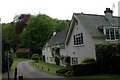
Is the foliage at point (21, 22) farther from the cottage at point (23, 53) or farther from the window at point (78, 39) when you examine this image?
the window at point (78, 39)

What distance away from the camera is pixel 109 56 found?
77.0ft

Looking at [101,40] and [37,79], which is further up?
[101,40]

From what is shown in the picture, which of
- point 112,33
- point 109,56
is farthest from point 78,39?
point 109,56

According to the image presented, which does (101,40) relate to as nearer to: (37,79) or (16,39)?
(37,79)

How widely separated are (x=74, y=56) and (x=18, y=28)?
202ft

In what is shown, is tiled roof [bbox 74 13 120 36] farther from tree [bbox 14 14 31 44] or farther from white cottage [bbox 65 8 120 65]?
tree [bbox 14 14 31 44]

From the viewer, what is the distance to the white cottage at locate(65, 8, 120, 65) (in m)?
28.9

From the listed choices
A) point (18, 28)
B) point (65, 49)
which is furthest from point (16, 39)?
point (65, 49)

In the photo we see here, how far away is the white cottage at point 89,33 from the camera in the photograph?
2891 cm

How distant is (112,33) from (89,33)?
135 inches

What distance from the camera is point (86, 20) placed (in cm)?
3127

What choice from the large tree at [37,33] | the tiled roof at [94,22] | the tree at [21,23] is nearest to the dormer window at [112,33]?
the tiled roof at [94,22]

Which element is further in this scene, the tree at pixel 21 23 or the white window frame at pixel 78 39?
the tree at pixel 21 23

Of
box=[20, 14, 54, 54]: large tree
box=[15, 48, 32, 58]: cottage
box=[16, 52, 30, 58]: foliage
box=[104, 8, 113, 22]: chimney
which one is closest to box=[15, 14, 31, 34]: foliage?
box=[15, 48, 32, 58]: cottage
